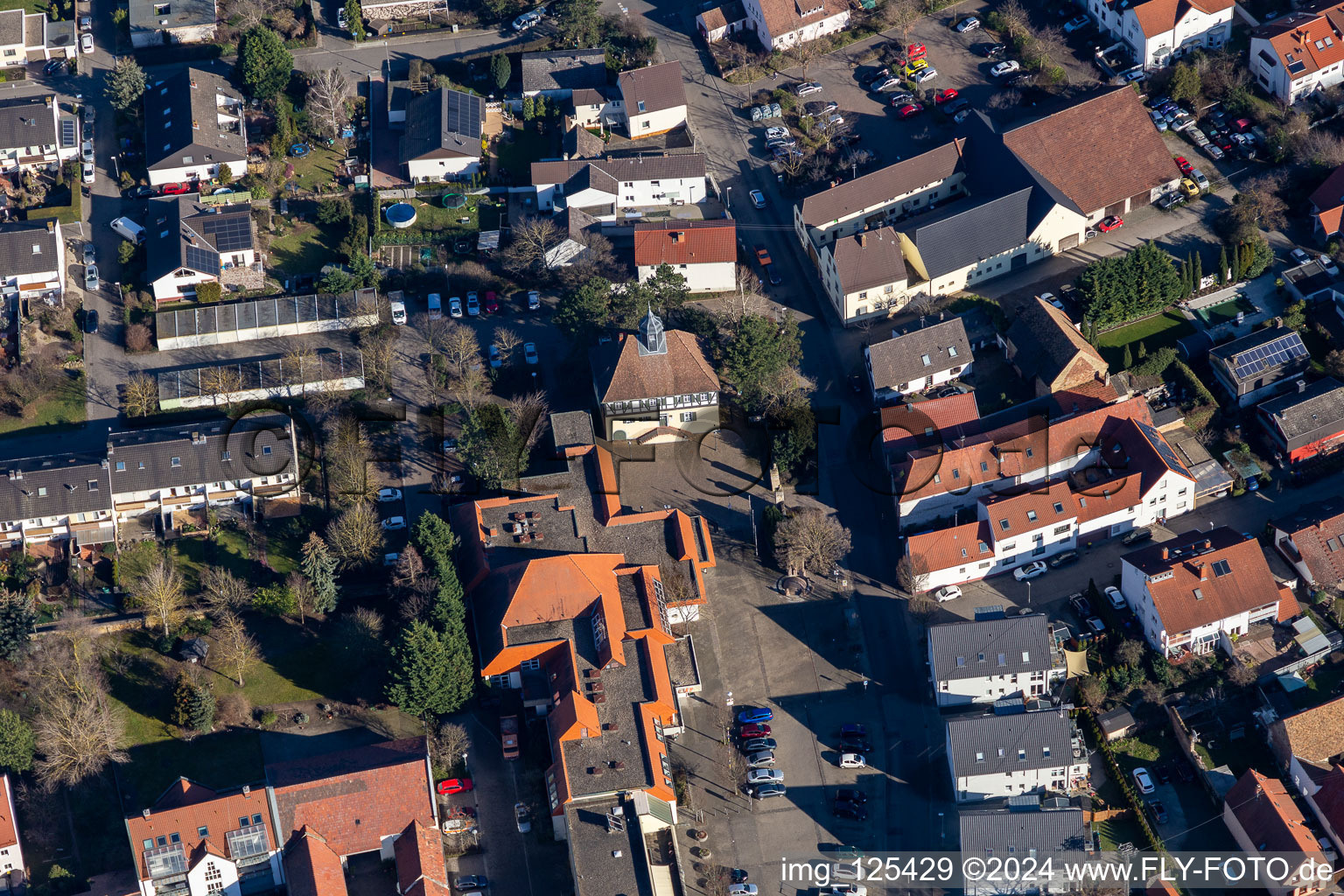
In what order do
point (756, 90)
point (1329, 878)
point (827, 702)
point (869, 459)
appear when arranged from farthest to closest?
point (756, 90) < point (869, 459) < point (827, 702) < point (1329, 878)

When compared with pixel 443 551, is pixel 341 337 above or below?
above

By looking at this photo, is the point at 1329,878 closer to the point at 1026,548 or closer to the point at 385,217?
the point at 1026,548

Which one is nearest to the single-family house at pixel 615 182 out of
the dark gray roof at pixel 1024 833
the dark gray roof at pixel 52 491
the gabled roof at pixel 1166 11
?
the gabled roof at pixel 1166 11

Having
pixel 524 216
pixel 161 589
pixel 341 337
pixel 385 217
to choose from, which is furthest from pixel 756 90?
pixel 161 589

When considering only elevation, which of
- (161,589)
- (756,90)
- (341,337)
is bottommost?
(161,589)

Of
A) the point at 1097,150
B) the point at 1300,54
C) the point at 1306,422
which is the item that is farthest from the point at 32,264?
the point at 1300,54

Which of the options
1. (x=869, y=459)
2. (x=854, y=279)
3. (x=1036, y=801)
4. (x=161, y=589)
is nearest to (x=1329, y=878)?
(x=1036, y=801)

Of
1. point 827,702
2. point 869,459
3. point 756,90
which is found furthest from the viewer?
point 756,90

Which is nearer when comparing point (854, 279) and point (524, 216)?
point (854, 279)

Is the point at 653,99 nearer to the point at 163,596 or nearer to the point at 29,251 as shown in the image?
the point at 29,251
